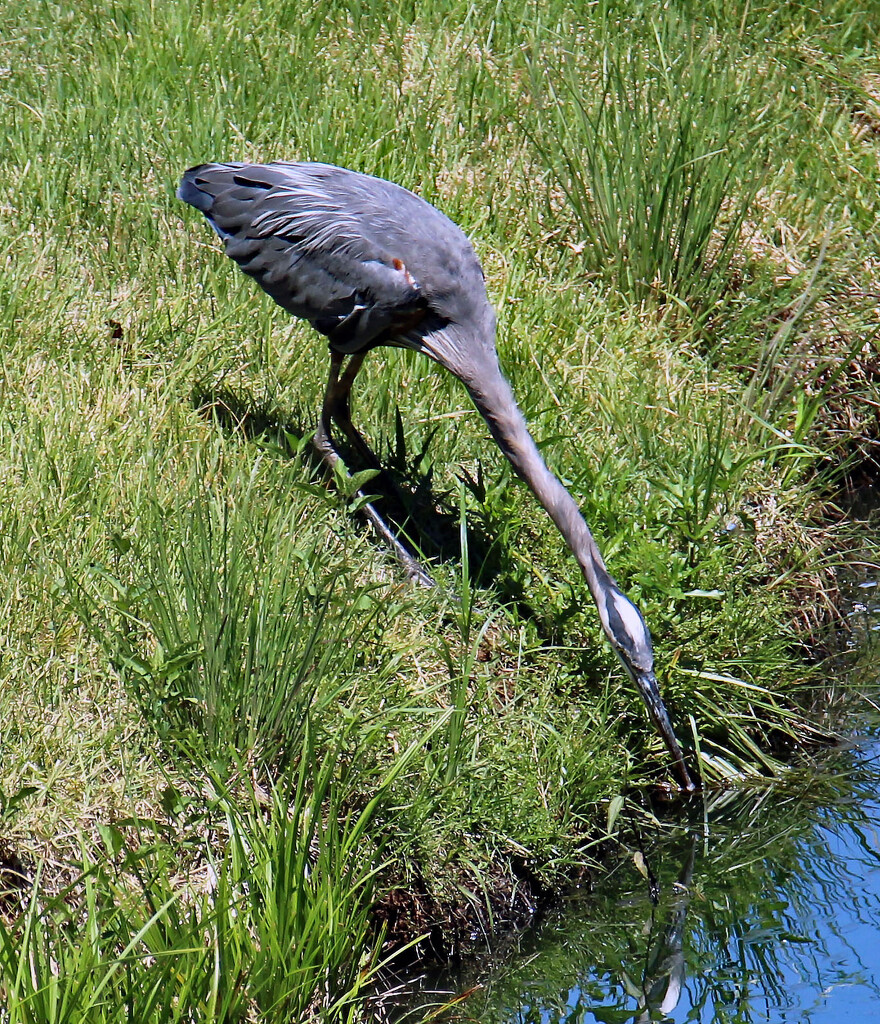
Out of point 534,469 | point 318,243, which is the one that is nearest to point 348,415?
point 318,243

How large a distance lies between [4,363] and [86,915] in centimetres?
235

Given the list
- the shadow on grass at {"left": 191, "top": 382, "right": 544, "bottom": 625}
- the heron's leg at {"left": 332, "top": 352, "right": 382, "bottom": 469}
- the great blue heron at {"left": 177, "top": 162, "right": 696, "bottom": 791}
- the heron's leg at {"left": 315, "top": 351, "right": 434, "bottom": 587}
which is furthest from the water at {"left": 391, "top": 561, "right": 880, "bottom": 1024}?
the heron's leg at {"left": 332, "top": 352, "right": 382, "bottom": 469}

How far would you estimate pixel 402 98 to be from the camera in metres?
6.69

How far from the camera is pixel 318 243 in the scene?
15.7 ft

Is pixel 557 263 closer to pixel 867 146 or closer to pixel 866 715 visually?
pixel 867 146

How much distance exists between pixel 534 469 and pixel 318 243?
1287 mm

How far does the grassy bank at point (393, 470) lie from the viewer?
10.6 ft

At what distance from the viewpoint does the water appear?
10.9 ft

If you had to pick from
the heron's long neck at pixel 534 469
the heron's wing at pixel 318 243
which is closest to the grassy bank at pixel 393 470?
the heron's long neck at pixel 534 469

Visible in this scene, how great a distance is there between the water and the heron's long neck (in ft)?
2.85

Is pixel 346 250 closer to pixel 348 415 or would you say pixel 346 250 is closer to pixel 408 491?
pixel 348 415

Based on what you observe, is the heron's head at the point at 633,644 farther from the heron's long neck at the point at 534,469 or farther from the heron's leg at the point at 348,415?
the heron's leg at the point at 348,415

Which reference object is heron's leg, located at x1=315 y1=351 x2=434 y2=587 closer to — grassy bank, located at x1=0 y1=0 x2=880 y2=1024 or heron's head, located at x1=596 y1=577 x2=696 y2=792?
grassy bank, located at x1=0 y1=0 x2=880 y2=1024

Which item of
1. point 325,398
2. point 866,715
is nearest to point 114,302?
point 325,398
